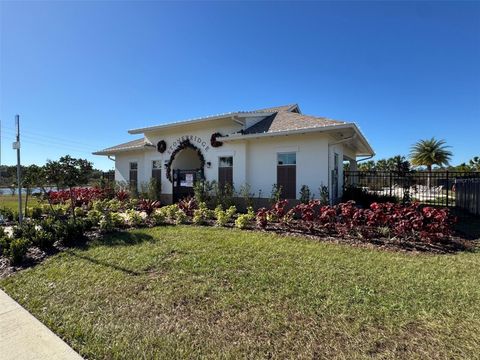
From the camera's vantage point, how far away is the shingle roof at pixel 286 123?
1048 cm

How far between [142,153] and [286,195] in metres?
9.70

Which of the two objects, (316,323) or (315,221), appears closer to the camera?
(316,323)

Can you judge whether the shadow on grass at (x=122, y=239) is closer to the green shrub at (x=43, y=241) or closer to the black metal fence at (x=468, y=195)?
the green shrub at (x=43, y=241)

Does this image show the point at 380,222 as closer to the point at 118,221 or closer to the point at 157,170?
the point at 118,221

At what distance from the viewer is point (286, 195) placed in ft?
37.2

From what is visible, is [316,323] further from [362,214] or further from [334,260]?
[362,214]

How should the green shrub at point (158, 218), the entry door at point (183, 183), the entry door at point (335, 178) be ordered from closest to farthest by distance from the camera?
the green shrub at point (158, 218), the entry door at point (335, 178), the entry door at point (183, 183)

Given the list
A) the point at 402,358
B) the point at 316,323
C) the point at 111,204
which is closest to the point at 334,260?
the point at 316,323

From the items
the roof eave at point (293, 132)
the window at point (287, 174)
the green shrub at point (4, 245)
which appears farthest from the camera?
the window at point (287, 174)

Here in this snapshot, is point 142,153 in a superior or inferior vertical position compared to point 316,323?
superior

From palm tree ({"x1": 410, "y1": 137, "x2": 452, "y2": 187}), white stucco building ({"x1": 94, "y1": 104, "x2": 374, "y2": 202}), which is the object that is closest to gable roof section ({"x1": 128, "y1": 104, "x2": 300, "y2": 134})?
white stucco building ({"x1": 94, "y1": 104, "x2": 374, "y2": 202})

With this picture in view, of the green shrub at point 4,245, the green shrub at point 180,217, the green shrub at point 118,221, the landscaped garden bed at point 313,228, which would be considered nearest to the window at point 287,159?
the landscaped garden bed at point 313,228

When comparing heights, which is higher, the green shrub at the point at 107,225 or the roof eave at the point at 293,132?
the roof eave at the point at 293,132

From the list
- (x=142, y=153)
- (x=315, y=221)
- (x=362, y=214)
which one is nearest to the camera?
(x=362, y=214)
